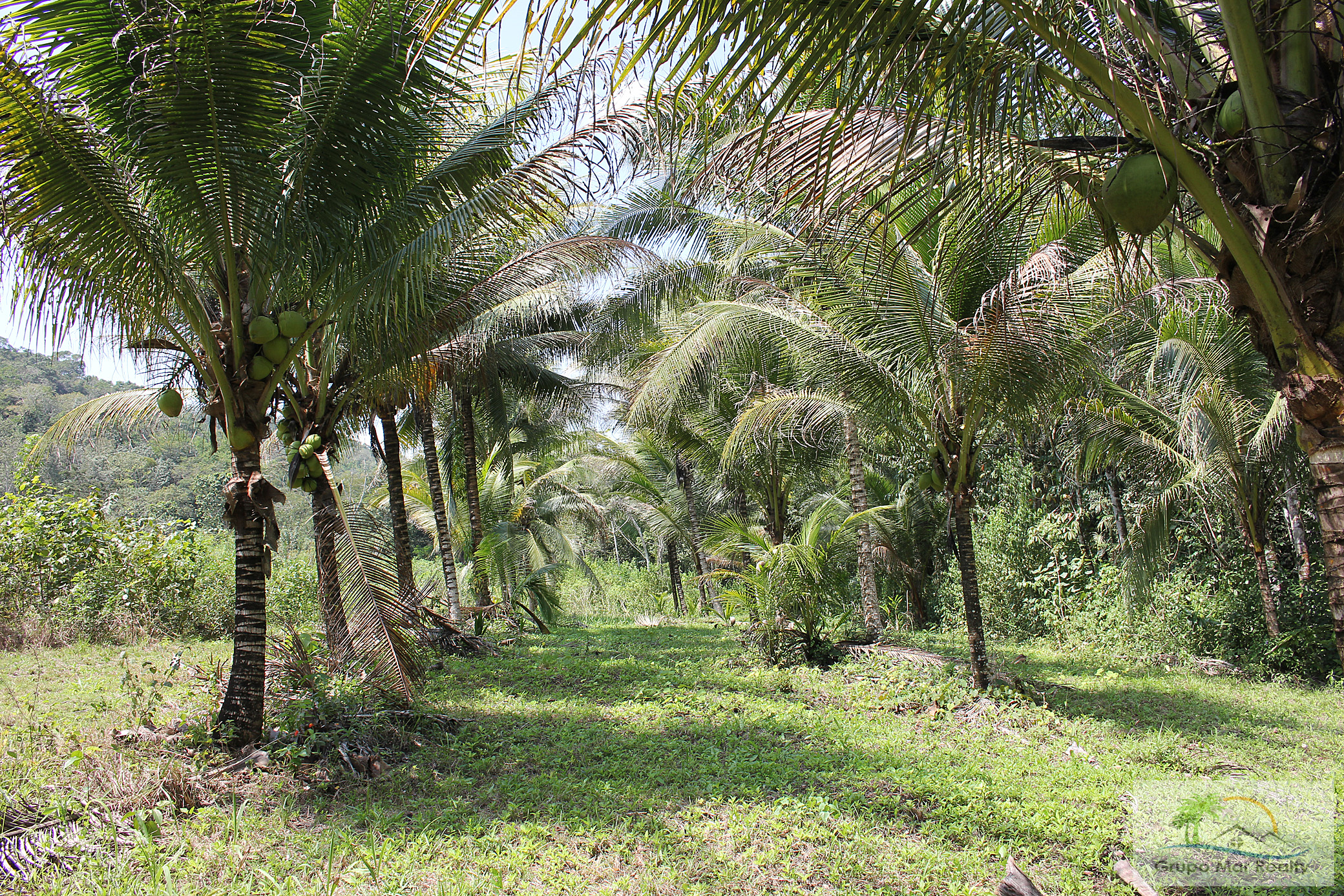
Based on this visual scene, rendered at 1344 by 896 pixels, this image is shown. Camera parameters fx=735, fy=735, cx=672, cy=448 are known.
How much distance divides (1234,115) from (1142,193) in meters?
0.45

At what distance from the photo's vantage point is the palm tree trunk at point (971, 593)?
6656 mm

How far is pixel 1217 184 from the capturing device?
202 cm

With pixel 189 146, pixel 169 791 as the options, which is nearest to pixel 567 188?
pixel 189 146

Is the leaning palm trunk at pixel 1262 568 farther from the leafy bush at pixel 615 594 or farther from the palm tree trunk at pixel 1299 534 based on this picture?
the leafy bush at pixel 615 594

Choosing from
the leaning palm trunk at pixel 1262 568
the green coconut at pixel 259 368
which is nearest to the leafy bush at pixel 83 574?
the green coconut at pixel 259 368

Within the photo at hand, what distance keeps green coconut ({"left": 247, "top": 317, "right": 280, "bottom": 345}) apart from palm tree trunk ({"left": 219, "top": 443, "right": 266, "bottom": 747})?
27.4 inches

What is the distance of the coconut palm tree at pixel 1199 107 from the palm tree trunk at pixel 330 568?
14.7ft

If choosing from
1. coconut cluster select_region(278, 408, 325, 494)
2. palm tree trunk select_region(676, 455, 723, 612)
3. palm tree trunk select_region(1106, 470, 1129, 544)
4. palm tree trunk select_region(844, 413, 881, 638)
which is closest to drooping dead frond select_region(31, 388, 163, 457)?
coconut cluster select_region(278, 408, 325, 494)

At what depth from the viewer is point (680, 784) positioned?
14.7 ft

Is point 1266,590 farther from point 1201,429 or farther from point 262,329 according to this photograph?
point 262,329

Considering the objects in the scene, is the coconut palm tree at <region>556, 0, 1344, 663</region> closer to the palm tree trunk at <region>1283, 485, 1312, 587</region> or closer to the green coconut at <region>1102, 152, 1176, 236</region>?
the green coconut at <region>1102, 152, 1176, 236</region>

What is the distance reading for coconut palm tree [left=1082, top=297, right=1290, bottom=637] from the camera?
292 inches

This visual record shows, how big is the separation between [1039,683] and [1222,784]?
119 inches

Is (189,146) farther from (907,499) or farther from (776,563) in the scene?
(907,499)
